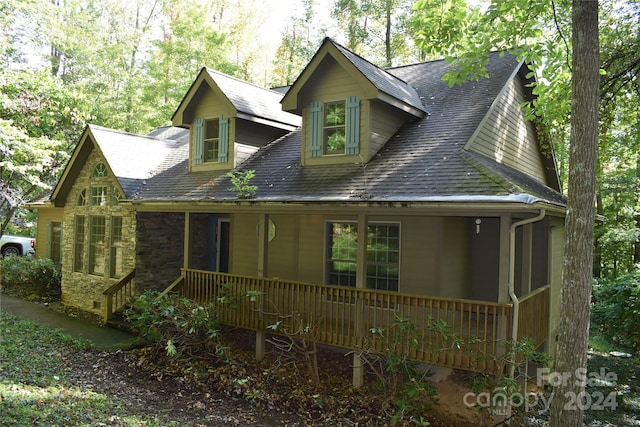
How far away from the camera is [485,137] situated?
9.30 m

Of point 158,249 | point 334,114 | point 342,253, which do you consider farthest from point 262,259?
point 158,249

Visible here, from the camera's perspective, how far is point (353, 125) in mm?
9547

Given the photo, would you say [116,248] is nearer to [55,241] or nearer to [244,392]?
[244,392]

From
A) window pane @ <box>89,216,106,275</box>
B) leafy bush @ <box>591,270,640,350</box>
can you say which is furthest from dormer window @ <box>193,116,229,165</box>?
leafy bush @ <box>591,270,640,350</box>

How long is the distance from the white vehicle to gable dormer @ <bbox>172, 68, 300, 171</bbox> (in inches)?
583

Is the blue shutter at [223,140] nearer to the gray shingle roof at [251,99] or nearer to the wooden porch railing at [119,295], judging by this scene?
the gray shingle roof at [251,99]

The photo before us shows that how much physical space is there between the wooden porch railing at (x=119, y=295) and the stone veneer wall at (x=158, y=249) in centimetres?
24

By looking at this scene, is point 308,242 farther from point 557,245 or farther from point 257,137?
point 557,245

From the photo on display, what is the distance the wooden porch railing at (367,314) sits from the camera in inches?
263

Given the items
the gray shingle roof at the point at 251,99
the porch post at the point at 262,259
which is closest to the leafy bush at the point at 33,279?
the gray shingle roof at the point at 251,99

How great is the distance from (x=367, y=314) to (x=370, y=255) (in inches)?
68.7

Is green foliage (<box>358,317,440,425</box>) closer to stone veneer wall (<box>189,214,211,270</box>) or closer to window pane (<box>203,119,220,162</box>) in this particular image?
stone veneer wall (<box>189,214,211,270</box>)

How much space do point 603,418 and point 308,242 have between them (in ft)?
22.3

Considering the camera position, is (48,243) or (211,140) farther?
(48,243)
